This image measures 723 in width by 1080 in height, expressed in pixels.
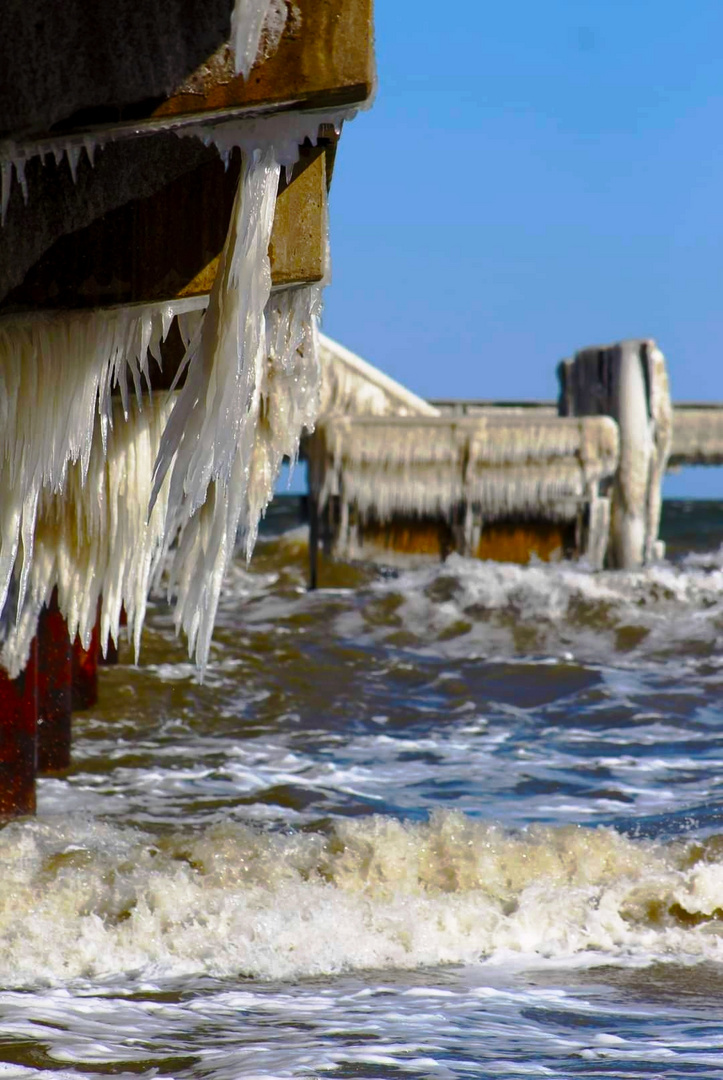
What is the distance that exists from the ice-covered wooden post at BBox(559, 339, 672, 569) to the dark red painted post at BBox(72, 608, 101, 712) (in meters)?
5.54

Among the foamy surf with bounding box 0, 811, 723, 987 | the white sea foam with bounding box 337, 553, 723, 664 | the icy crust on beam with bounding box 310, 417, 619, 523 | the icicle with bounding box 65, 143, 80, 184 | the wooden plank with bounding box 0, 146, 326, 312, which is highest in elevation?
the icicle with bounding box 65, 143, 80, 184

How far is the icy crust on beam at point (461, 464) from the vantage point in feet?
35.2

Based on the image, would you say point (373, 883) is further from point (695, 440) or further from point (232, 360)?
point (695, 440)

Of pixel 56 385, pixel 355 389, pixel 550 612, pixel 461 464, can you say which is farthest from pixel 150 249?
pixel 355 389

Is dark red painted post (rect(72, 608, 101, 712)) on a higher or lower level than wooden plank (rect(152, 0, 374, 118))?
lower

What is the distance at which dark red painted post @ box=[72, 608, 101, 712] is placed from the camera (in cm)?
745

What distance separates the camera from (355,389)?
11805 millimetres

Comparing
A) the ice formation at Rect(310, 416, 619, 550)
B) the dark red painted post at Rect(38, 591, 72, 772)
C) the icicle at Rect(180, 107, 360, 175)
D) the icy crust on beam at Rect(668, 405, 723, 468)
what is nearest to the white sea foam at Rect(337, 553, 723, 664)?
the ice formation at Rect(310, 416, 619, 550)

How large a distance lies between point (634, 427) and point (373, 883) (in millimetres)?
8086

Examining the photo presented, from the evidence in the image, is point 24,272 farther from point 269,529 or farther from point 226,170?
Answer: point 269,529

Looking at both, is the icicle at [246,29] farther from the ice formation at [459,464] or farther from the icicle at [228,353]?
the ice formation at [459,464]

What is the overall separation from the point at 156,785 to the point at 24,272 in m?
3.20

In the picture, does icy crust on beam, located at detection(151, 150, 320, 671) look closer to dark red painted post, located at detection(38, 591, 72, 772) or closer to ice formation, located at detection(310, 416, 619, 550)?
dark red painted post, located at detection(38, 591, 72, 772)

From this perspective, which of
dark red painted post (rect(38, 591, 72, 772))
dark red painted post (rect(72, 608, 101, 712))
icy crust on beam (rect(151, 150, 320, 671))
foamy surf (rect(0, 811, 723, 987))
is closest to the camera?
icy crust on beam (rect(151, 150, 320, 671))
